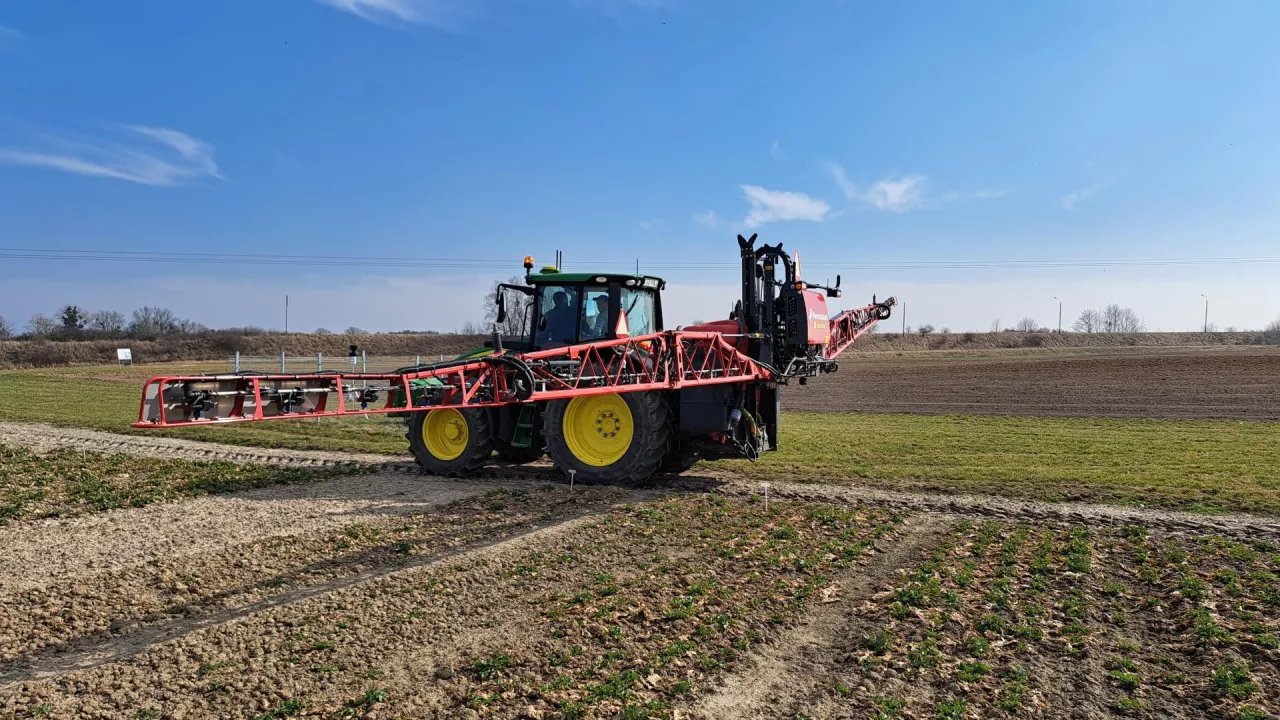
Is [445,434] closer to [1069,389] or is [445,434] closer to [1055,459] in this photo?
[1055,459]

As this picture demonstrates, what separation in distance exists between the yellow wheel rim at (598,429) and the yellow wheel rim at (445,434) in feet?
6.06

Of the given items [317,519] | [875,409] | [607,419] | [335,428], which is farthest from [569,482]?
[875,409]

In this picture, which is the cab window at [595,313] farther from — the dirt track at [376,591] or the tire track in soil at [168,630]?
the tire track in soil at [168,630]

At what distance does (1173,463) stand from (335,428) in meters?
15.9

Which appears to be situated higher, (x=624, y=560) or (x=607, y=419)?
(x=607, y=419)

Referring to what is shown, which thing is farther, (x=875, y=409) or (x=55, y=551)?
(x=875, y=409)

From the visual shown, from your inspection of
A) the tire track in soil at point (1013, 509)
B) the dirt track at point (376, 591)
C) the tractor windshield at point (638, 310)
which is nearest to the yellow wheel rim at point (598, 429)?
the dirt track at point (376, 591)

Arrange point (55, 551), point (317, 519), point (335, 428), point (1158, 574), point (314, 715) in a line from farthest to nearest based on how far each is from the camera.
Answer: point (335, 428), point (317, 519), point (55, 551), point (1158, 574), point (314, 715)

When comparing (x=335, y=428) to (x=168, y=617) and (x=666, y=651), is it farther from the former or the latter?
(x=666, y=651)

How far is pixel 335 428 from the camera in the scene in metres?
17.8

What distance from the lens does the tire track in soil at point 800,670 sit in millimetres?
4406

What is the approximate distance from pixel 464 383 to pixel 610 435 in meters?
3.26

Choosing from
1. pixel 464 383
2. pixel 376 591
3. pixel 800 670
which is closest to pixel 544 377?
pixel 464 383

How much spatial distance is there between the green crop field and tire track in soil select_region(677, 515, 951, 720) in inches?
200
